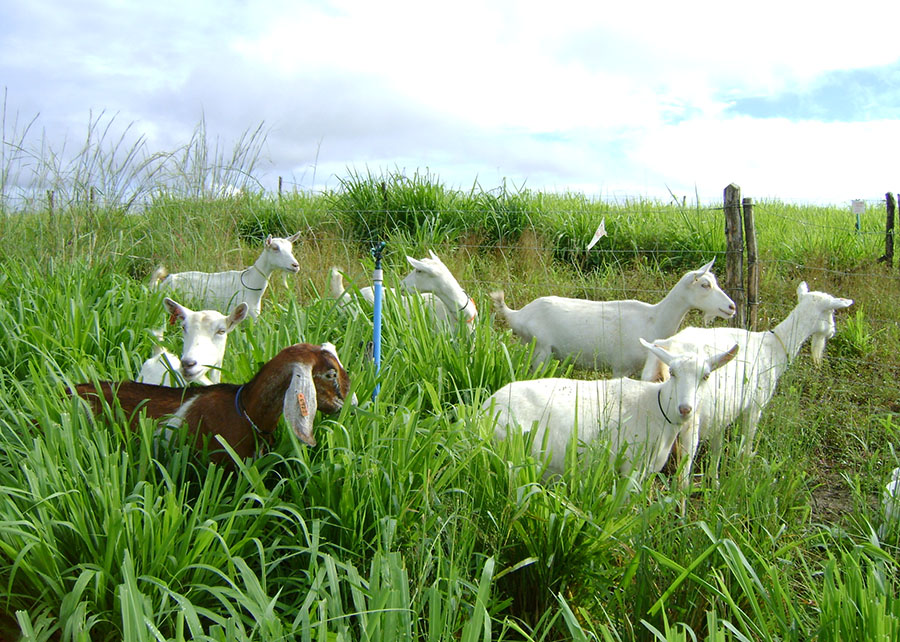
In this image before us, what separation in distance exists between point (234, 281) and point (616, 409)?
376cm

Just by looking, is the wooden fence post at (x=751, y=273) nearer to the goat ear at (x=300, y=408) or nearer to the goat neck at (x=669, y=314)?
Result: the goat neck at (x=669, y=314)

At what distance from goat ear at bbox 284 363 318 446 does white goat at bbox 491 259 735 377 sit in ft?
10.5

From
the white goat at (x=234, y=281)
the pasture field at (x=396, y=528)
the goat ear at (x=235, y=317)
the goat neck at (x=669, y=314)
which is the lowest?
the pasture field at (x=396, y=528)

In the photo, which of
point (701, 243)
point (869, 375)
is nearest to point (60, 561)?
point (869, 375)

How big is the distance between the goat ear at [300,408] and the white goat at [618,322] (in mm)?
3199

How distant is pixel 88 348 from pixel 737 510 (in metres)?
3.81

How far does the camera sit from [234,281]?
632 centimetres

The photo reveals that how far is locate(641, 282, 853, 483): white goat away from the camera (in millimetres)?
4086

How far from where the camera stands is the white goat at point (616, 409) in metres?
3.58

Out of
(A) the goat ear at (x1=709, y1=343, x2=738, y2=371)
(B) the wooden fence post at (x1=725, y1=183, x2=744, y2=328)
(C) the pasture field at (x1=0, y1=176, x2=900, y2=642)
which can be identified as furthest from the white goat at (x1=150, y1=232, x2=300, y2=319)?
(B) the wooden fence post at (x1=725, y1=183, x2=744, y2=328)

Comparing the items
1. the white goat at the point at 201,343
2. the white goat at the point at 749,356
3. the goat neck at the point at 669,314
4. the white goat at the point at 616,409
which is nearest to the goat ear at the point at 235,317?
the white goat at the point at 201,343

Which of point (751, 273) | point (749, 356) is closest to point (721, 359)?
point (749, 356)

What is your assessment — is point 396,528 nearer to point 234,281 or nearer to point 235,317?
point 235,317

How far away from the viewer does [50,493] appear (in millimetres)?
2654
